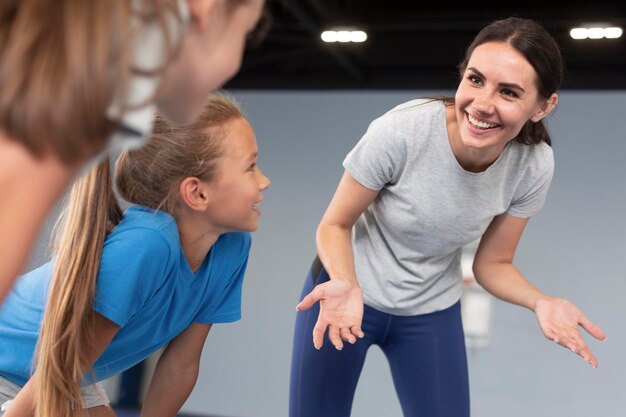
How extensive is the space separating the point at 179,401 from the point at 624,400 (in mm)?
3947

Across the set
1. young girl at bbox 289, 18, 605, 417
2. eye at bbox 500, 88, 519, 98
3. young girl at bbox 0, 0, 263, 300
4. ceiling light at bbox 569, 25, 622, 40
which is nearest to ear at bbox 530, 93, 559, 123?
young girl at bbox 289, 18, 605, 417

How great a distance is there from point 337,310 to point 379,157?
14.7 inches

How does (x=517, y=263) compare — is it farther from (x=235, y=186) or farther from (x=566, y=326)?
(x=235, y=186)

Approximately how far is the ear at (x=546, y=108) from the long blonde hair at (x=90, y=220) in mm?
689

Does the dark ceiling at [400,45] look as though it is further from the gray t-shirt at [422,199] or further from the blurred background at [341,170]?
the gray t-shirt at [422,199]

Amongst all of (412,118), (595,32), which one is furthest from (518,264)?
(412,118)

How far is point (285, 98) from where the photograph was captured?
5.93 metres

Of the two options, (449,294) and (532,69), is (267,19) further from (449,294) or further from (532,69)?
(449,294)

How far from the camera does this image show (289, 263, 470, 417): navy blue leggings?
1.98m

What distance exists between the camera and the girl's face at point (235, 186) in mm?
1763

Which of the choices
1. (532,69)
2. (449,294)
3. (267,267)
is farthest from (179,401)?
(267,267)

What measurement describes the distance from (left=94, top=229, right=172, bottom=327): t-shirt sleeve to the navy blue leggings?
553 millimetres

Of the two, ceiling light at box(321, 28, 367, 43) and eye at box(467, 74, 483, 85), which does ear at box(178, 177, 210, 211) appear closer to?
eye at box(467, 74, 483, 85)

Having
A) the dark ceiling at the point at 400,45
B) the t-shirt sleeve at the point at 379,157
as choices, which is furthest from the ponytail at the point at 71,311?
the dark ceiling at the point at 400,45
